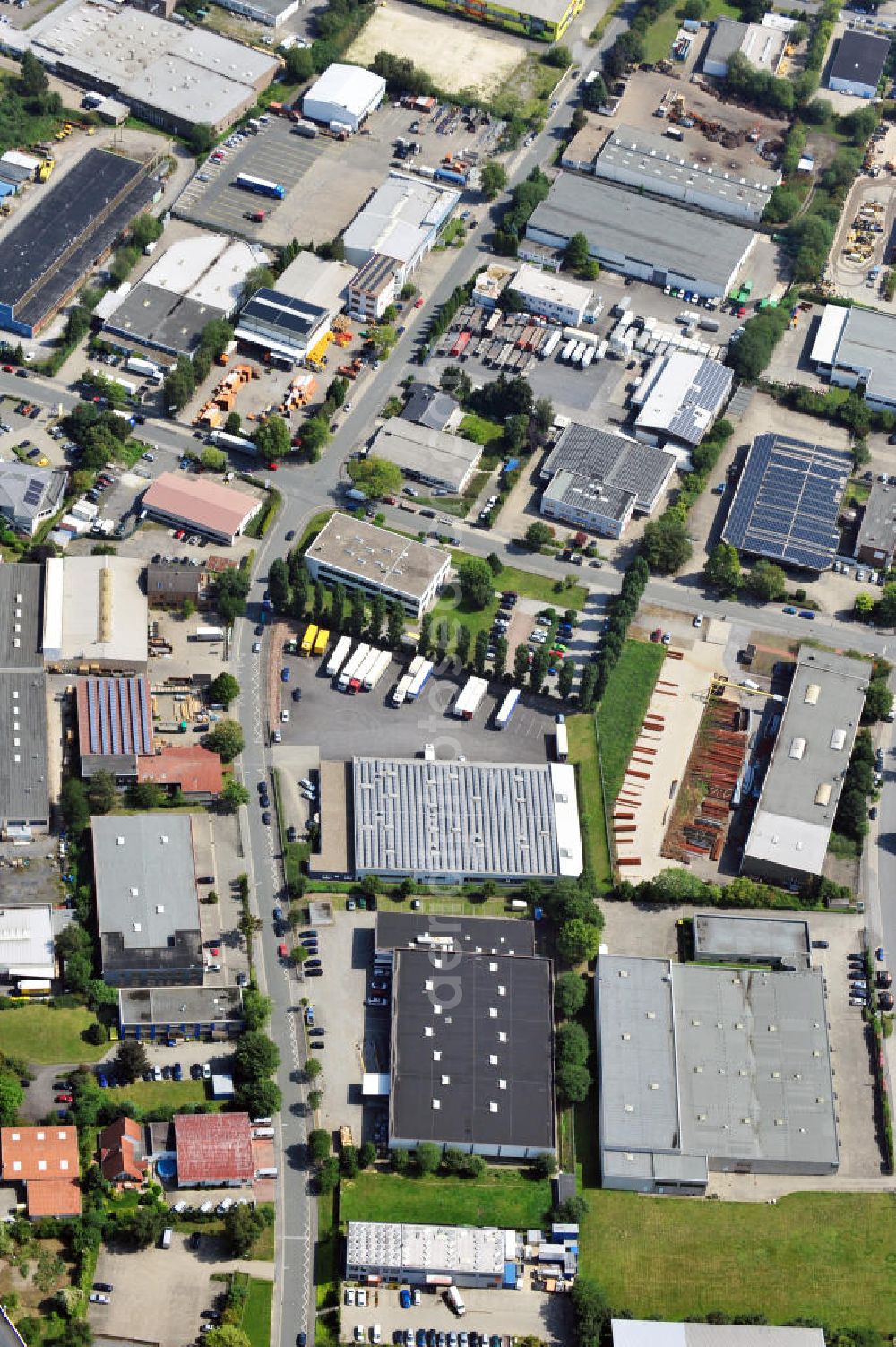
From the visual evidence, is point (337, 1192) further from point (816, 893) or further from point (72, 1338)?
point (816, 893)

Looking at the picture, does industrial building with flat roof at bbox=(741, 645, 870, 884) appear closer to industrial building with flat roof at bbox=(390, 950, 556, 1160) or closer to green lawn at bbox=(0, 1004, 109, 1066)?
industrial building with flat roof at bbox=(390, 950, 556, 1160)

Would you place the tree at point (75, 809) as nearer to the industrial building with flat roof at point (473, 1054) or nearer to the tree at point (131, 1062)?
the tree at point (131, 1062)

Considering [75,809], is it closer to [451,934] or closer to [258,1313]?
[451,934]

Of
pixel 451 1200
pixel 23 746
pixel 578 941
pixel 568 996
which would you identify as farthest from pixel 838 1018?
pixel 23 746

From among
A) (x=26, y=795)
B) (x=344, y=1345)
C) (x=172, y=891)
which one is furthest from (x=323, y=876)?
(x=344, y=1345)

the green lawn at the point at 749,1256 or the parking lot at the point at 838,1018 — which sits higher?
the parking lot at the point at 838,1018

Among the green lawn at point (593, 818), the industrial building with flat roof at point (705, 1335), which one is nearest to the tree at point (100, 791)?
the green lawn at point (593, 818)
